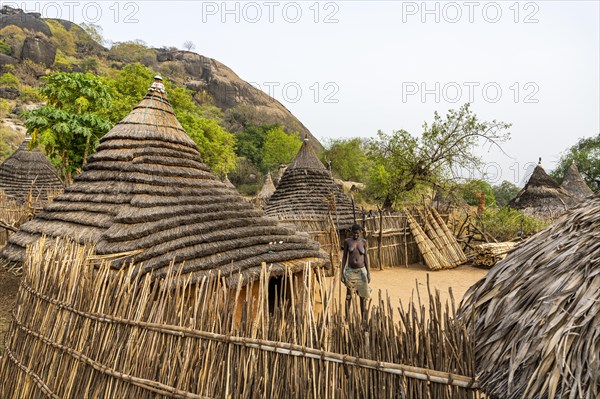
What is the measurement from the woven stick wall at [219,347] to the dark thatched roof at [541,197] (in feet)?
66.1

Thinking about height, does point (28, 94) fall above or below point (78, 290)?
above

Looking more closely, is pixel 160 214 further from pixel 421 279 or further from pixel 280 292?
pixel 421 279

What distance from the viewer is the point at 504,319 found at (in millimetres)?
1883

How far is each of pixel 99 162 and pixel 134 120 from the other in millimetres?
958

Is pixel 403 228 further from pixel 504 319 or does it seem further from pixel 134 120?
pixel 504 319

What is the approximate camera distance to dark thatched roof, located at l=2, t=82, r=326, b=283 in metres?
4.61

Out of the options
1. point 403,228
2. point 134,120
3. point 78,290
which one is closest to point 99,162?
point 134,120

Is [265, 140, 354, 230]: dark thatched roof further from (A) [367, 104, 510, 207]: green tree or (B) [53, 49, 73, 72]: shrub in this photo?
(B) [53, 49, 73, 72]: shrub

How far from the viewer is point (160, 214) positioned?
486 centimetres

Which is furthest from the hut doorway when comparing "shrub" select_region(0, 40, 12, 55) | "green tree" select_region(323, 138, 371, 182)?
"shrub" select_region(0, 40, 12, 55)

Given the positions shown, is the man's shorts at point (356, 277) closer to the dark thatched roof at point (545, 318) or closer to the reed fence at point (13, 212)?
the dark thatched roof at point (545, 318)

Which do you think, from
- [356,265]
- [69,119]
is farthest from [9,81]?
[356,265]

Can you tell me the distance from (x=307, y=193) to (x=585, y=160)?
3340 cm

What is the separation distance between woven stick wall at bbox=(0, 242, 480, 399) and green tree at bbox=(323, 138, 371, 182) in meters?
37.2
